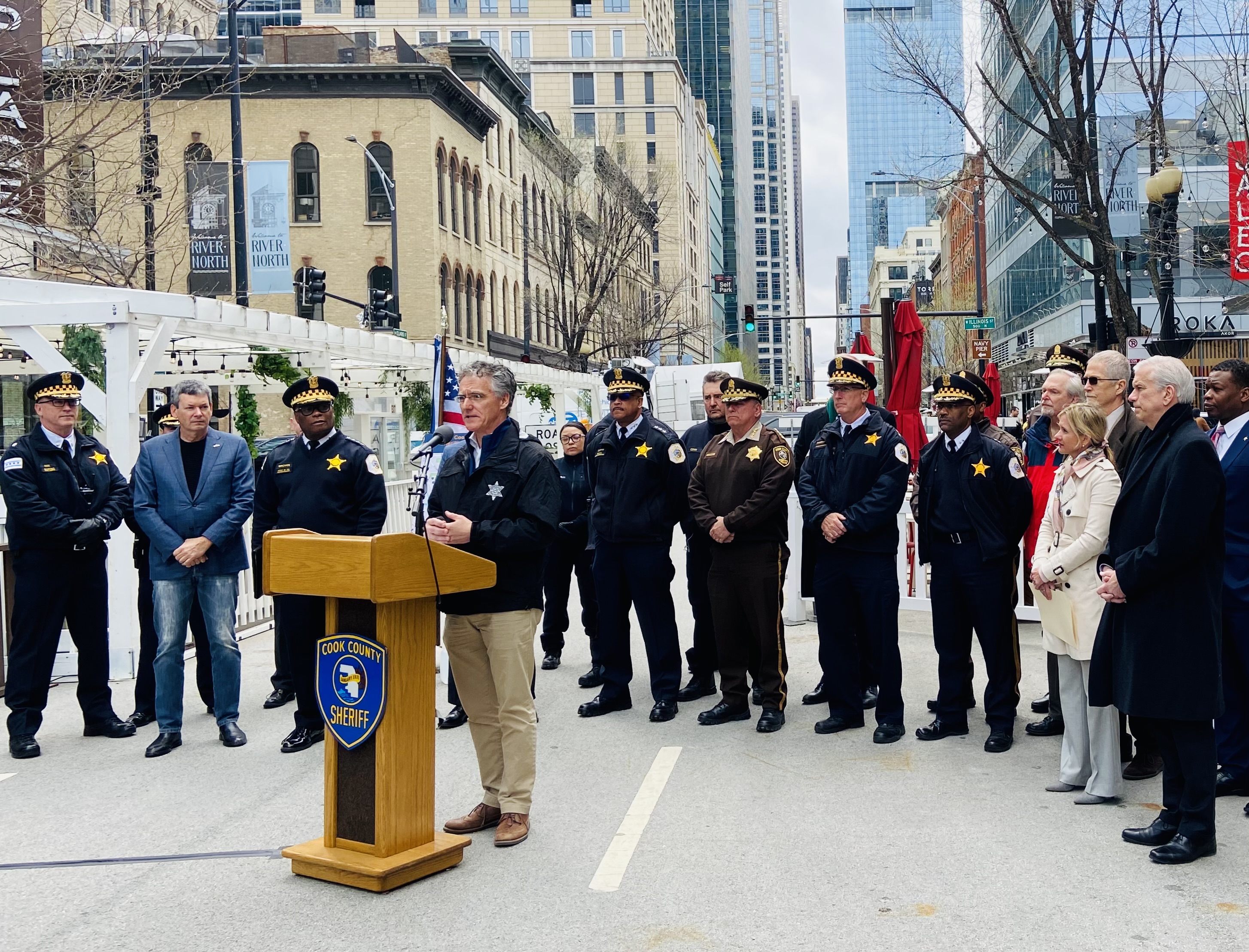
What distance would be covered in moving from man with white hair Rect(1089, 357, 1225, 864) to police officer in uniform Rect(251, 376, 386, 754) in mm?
4491

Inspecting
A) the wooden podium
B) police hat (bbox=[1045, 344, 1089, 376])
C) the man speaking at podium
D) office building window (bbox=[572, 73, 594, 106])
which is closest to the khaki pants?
the man speaking at podium

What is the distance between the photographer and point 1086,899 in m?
5.10

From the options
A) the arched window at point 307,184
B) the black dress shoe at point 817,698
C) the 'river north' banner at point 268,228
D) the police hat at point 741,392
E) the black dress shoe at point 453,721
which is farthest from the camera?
the arched window at point 307,184

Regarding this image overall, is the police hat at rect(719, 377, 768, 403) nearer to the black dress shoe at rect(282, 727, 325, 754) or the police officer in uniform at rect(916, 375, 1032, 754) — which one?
the police officer in uniform at rect(916, 375, 1032, 754)

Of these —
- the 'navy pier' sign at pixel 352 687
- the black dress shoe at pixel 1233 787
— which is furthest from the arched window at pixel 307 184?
the black dress shoe at pixel 1233 787

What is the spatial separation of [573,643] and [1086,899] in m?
7.64

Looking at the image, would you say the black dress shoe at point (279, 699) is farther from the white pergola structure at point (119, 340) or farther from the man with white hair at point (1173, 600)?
the man with white hair at point (1173, 600)

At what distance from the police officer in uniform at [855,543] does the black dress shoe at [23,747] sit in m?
5.02

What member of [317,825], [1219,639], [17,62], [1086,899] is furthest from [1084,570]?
[17,62]

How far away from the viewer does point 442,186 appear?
47312mm

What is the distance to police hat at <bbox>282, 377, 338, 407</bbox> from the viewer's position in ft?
26.8

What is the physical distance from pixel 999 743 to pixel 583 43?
9292 centimetres

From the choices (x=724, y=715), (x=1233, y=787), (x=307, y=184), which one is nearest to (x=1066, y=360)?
(x=724, y=715)

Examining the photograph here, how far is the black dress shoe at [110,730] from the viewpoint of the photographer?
28.6ft
